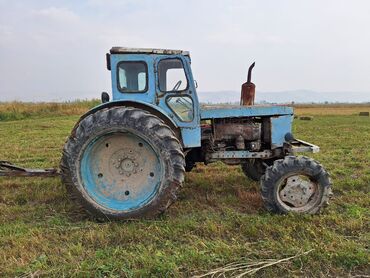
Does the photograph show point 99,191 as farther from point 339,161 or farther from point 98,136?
point 339,161

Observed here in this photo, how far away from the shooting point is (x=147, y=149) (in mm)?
4648

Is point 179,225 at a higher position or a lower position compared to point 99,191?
lower

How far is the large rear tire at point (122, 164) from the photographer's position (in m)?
4.37

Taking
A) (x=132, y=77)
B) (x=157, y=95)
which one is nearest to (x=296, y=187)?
(x=157, y=95)

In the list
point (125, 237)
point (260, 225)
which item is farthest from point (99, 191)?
point (260, 225)

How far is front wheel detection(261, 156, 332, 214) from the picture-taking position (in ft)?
15.1

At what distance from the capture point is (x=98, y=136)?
4457 millimetres

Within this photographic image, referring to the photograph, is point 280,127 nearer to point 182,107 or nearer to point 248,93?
point 248,93

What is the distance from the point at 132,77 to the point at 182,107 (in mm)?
804

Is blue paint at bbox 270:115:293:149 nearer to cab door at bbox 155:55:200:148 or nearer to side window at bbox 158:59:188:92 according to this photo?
cab door at bbox 155:55:200:148

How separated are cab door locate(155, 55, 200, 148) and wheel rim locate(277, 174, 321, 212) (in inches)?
52.0

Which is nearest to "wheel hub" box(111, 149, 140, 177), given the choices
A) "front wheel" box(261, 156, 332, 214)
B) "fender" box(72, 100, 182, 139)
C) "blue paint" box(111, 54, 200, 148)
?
"fender" box(72, 100, 182, 139)

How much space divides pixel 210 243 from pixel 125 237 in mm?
989

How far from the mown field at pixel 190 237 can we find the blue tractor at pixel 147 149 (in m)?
0.30
